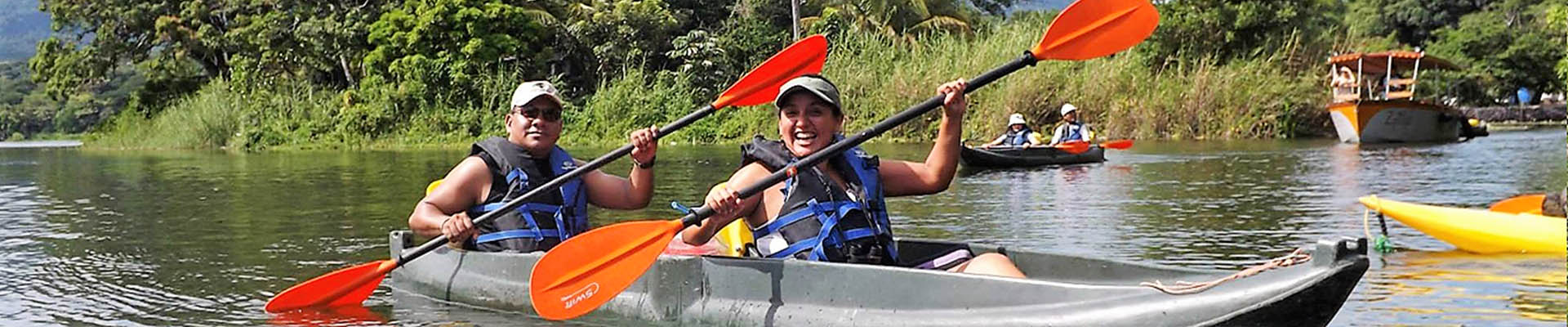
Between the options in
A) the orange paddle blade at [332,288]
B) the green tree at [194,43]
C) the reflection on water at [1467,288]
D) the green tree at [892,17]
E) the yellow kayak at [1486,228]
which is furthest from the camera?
the green tree at [194,43]

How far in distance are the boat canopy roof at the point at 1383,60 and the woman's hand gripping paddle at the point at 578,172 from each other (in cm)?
2044

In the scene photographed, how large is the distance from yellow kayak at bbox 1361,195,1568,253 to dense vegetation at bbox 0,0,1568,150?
17724 mm

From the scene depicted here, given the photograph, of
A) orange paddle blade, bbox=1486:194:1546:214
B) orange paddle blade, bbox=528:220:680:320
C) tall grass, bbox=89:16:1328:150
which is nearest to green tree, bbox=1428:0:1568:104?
tall grass, bbox=89:16:1328:150

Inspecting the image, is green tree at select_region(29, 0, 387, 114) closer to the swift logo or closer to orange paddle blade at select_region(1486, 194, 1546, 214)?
orange paddle blade at select_region(1486, 194, 1546, 214)

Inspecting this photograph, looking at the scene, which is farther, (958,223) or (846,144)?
(958,223)

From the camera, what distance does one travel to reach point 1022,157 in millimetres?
17406

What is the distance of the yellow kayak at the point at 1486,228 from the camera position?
7.39m

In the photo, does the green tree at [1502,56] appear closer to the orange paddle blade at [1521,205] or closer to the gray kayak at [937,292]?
the orange paddle blade at [1521,205]

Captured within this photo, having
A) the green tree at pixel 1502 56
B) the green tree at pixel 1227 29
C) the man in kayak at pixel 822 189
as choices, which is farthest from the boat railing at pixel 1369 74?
the man in kayak at pixel 822 189

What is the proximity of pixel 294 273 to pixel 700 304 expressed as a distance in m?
3.47

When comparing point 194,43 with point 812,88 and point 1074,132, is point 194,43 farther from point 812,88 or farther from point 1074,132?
point 812,88

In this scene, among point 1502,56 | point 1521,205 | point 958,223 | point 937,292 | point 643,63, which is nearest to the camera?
point 937,292

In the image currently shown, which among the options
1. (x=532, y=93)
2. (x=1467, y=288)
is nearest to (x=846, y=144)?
(x=532, y=93)

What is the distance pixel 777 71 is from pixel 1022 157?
11271 millimetres
